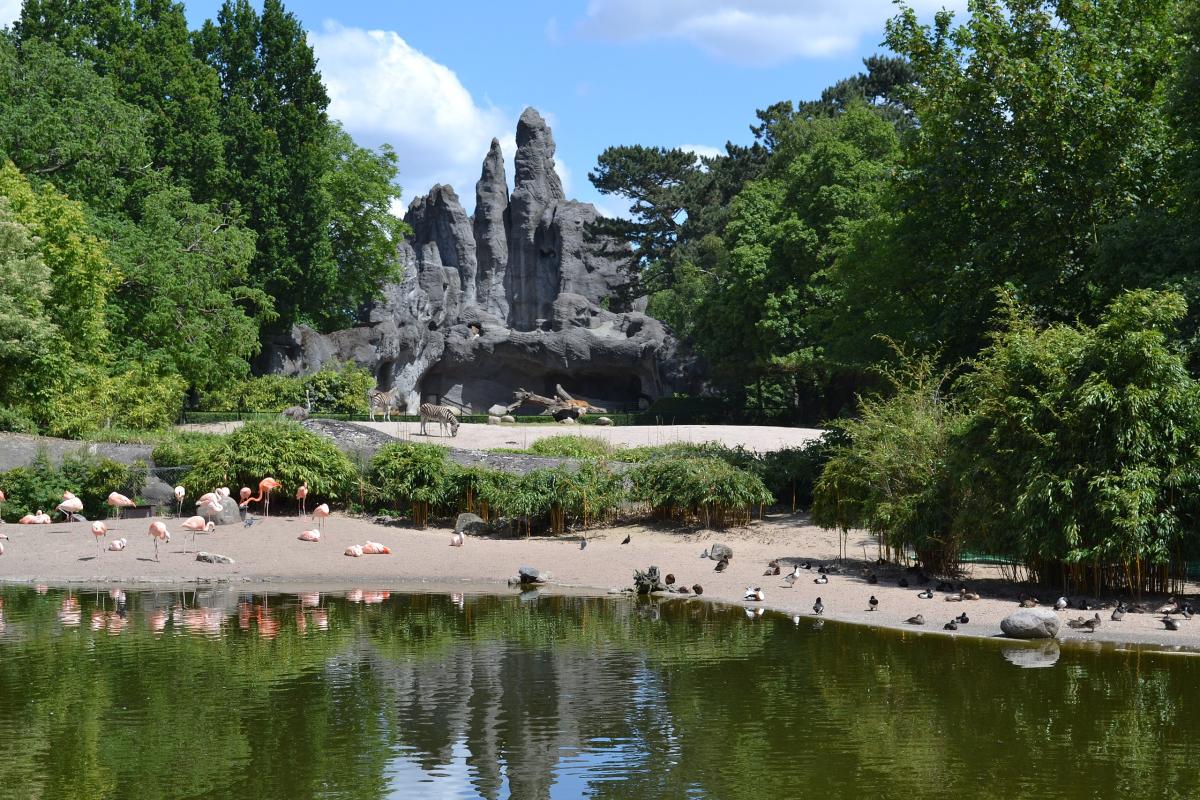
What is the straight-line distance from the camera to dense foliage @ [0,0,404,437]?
30984mm

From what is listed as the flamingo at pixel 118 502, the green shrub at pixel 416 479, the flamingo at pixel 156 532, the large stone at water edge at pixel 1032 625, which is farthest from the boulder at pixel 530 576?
the flamingo at pixel 118 502

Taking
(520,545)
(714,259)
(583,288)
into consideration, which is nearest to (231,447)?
(520,545)

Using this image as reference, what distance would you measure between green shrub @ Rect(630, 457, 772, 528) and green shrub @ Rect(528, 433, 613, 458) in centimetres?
551

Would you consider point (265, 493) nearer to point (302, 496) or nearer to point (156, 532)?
point (302, 496)

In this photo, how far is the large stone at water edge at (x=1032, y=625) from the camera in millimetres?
13508

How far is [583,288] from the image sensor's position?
244 feet

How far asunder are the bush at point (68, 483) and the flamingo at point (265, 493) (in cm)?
260

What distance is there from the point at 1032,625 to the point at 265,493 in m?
15.2

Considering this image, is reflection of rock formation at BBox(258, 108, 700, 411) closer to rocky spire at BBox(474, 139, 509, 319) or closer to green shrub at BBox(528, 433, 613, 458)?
rocky spire at BBox(474, 139, 509, 319)

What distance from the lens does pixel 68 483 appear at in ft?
80.5

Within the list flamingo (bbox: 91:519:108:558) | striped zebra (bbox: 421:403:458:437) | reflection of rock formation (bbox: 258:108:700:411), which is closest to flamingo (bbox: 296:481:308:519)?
flamingo (bbox: 91:519:108:558)

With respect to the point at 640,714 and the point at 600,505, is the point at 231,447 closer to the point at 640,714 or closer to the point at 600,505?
the point at 600,505

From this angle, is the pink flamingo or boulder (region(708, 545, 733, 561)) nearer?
boulder (region(708, 545, 733, 561))

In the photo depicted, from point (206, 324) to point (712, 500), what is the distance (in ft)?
71.1
